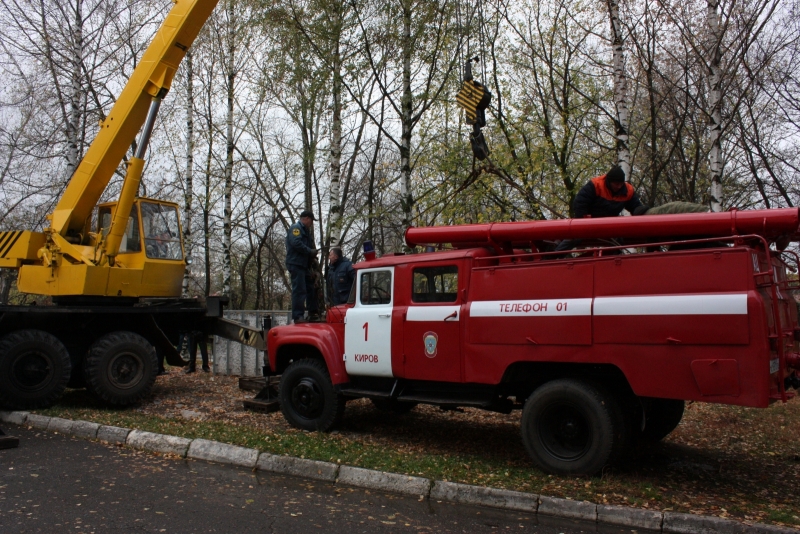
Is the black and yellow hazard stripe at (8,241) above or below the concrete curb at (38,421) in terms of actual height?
A: above

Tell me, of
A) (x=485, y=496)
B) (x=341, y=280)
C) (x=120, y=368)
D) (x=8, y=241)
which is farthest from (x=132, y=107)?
(x=485, y=496)

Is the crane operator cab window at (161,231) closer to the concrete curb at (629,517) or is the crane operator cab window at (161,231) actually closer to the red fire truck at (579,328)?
the red fire truck at (579,328)

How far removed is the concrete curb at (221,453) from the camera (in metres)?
6.75

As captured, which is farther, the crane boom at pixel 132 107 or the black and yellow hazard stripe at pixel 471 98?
the black and yellow hazard stripe at pixel 471 98

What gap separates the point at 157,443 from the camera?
7.29 m

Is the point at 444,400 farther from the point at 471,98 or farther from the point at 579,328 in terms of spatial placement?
the point at 471,98

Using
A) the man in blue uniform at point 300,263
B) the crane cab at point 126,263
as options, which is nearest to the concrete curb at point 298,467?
the man in blue uniform at point 300,263

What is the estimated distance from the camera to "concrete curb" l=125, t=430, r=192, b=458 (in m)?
7.14

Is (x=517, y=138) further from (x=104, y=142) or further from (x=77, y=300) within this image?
(x=77, y=300)

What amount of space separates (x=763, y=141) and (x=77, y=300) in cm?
1745

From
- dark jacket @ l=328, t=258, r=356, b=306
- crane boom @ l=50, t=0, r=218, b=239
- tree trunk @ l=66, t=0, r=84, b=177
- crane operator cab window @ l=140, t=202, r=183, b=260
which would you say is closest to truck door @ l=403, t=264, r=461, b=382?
dark jacket @ l=328, t=258, r=356, b=306

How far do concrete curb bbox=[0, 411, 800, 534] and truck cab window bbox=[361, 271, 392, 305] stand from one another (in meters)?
2.17

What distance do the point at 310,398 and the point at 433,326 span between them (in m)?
2.24

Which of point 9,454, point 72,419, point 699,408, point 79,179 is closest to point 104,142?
point 79,179
